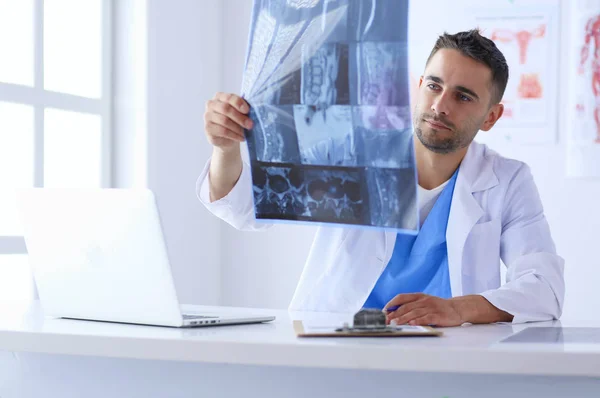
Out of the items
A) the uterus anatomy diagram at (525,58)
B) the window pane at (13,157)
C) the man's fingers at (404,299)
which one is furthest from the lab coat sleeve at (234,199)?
the uterus anatomy diagram at (525,58)

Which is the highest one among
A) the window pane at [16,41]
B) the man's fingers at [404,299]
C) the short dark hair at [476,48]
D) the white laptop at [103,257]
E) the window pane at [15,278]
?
the window pane at [16,41]

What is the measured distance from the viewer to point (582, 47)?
325 centimetres

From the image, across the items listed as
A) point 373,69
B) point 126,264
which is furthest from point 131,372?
point 373,69

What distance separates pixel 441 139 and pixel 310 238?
5.53 feet

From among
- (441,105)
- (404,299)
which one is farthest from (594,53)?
(404,299)

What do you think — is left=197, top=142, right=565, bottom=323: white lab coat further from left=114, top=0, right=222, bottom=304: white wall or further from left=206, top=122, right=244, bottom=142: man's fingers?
left=114, top=0, right=222, bottom=304: white wall

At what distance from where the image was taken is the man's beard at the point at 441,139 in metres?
1.93

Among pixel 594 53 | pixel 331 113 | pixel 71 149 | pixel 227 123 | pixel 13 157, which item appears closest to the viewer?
pixel 331 113

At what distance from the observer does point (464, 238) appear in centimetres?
186

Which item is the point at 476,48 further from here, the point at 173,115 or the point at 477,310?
the point at 173,115

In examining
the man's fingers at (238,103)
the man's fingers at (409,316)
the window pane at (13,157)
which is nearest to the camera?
the man's fingers at (409,316)

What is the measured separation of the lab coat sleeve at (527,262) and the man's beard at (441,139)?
0.52ft

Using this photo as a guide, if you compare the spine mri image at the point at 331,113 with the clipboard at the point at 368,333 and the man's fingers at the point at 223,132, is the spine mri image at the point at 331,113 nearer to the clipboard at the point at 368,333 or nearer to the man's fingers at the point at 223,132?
the man's fingers at the point at 223,132

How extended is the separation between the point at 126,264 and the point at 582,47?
248 centimetres
